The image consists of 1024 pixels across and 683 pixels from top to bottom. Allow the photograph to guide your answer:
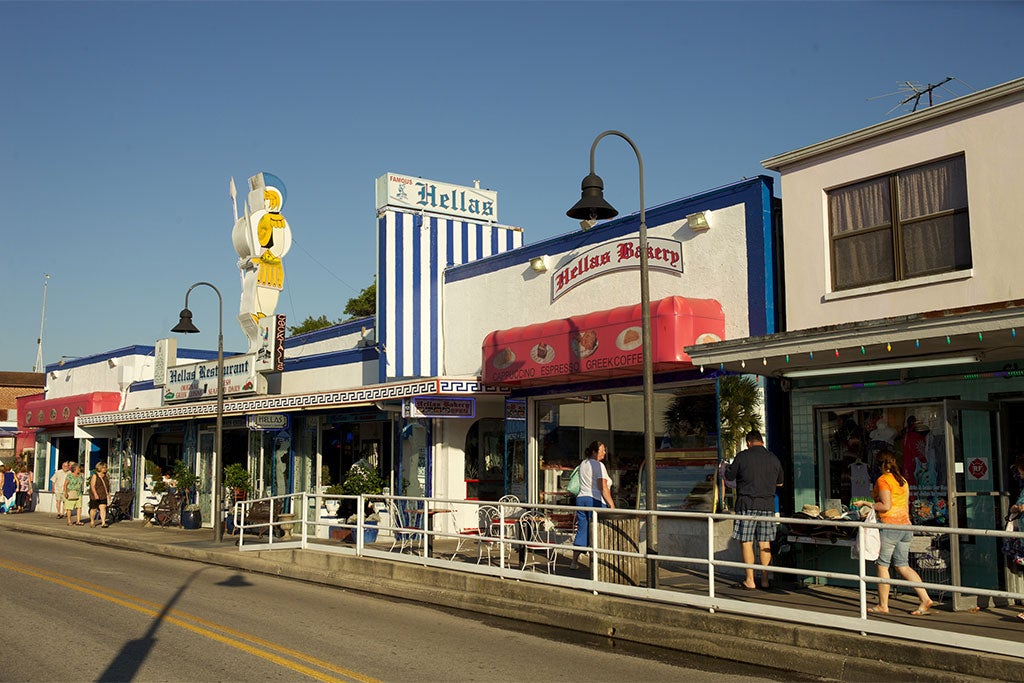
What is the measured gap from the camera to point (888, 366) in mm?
11414

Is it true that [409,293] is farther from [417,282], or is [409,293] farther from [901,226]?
[901,226]

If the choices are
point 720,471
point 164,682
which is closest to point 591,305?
point 720,471

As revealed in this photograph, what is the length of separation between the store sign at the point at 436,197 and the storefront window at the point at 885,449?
38.1ft

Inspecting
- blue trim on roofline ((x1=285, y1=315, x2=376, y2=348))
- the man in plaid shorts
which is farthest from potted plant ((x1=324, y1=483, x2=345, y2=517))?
the man in plaid shorts

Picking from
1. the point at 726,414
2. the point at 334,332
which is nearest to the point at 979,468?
the point at 726,414

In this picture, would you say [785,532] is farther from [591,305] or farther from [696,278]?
[591,305]

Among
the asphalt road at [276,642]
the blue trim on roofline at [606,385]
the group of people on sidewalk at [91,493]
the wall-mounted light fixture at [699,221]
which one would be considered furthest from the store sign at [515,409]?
the group of people on sidewalk at [91,493]

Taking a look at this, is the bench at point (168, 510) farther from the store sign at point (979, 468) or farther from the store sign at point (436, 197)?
the store sign at point (979, 468)

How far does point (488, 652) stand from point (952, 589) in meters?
4.25

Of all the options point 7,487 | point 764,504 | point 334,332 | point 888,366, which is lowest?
point 7,487

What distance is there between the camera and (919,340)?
33.1 feet

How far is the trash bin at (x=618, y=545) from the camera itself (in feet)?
37.1

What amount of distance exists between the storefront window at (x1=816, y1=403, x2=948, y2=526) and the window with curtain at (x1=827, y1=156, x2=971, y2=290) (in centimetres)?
170

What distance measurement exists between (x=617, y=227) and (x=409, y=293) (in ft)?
20.9
